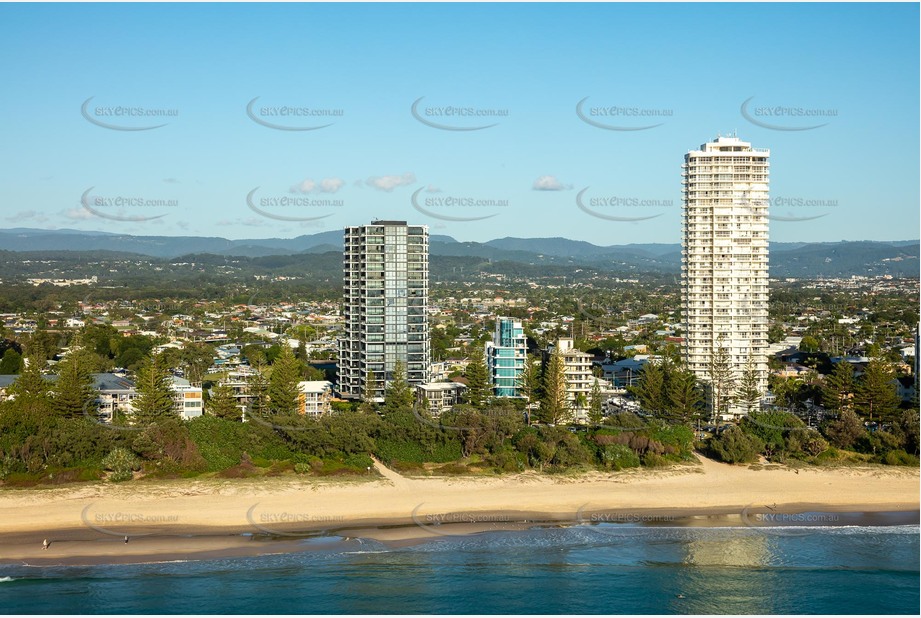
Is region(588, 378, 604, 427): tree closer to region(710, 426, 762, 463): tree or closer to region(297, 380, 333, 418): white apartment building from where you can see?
region(710, 426, 762, 463): tree

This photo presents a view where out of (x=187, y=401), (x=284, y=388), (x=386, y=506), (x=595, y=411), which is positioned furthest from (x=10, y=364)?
(x=595, y=411)

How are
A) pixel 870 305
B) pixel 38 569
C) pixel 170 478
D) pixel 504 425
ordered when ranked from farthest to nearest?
1. pixel 870 305
2. pixel 504 425
3. pixel 170 478
4. pixel 38 569

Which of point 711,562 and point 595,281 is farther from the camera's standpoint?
point 595,281

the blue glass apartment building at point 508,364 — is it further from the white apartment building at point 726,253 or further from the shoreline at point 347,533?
the shoreline at point 347,533

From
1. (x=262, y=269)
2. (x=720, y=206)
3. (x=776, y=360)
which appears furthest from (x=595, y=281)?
(x=720, y=206)

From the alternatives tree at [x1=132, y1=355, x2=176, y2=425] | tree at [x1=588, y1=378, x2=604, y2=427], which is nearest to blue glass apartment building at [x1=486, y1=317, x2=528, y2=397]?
tree at [x1=588, y1=378, x2=604, y2=427]

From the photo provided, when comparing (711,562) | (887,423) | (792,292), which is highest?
(792,292)

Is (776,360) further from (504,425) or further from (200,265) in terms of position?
(200,265)
